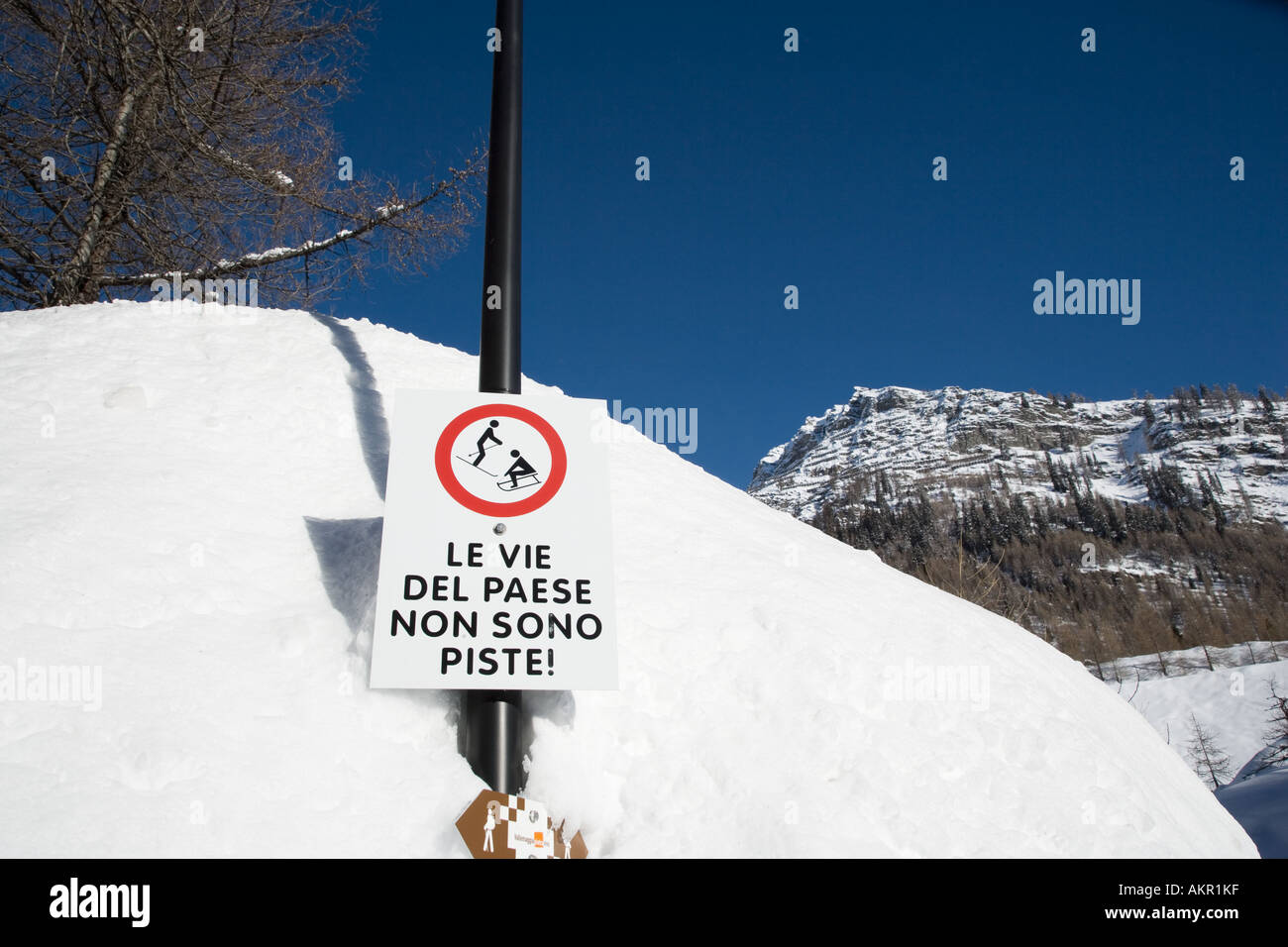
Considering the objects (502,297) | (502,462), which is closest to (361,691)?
(502,462)

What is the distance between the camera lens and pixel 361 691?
3252 millimetres

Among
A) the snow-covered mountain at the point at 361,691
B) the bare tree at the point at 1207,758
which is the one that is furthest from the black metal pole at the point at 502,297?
the bare tree at the point at 1207,758

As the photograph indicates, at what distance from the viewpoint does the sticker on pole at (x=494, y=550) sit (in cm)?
320

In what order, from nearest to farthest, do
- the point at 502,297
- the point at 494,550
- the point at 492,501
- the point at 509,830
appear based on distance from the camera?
the point at 509,830 < the point at 494,550 < the point at 492,501 < the point at 502,297

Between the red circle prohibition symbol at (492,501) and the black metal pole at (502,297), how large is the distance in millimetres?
167

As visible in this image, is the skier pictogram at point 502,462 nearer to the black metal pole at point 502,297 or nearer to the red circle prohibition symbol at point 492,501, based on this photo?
the red circle prohibition symbol at point 492,501

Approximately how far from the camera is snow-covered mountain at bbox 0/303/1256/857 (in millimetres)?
2777

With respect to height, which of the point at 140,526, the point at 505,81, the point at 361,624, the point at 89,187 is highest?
the point at 89,187

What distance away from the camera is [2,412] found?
15.2ft

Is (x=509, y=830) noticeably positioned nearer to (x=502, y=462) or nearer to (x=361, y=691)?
(x=361, y=691)

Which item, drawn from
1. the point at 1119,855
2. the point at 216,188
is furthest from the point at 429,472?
the point at 216,188

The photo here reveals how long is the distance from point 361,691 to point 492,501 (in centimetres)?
94
